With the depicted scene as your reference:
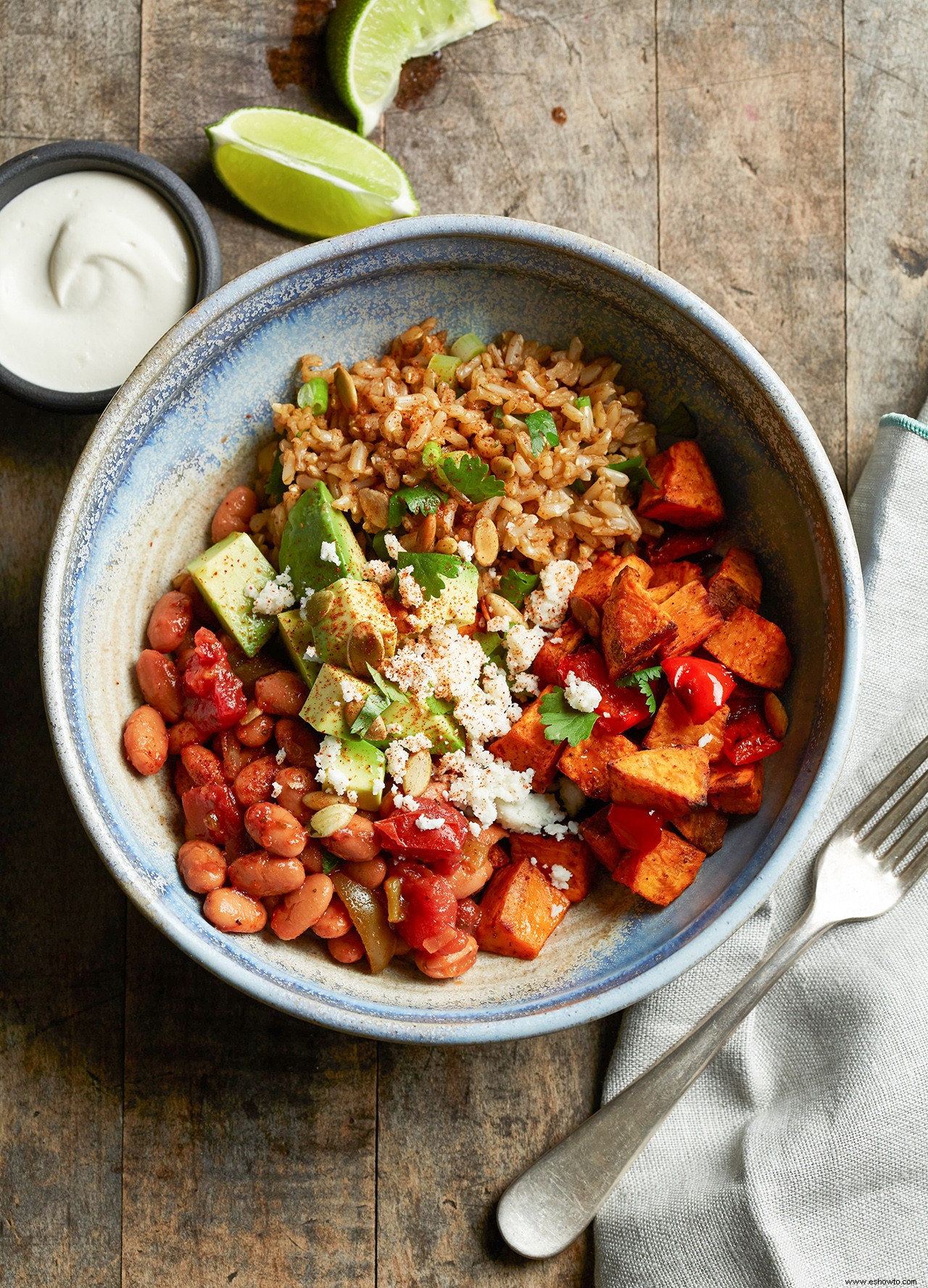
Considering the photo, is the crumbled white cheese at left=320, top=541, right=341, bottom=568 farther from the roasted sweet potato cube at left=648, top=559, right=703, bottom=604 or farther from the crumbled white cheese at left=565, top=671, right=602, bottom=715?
the roasted sweet potato cube at left=648, top=559, right=703, bottom=604

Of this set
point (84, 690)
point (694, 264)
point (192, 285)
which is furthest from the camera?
point (694, 264)

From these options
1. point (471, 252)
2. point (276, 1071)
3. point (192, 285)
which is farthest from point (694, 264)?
point (276, 1071)

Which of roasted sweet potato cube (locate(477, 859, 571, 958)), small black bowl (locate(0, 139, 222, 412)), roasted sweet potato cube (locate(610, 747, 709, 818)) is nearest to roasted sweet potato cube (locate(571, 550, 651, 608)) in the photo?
roasted sweet potato cube (locate(610, 747, 709, 818))

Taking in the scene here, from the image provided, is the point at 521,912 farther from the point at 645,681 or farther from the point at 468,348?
the point at 468,348

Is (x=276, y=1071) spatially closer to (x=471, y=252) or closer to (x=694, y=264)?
(x=471, y=252)

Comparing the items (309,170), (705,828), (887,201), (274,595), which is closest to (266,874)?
(274,595)

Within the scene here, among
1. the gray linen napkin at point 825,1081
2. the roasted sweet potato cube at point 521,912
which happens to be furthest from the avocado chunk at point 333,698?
the gray linen napkin at point 825,1081
